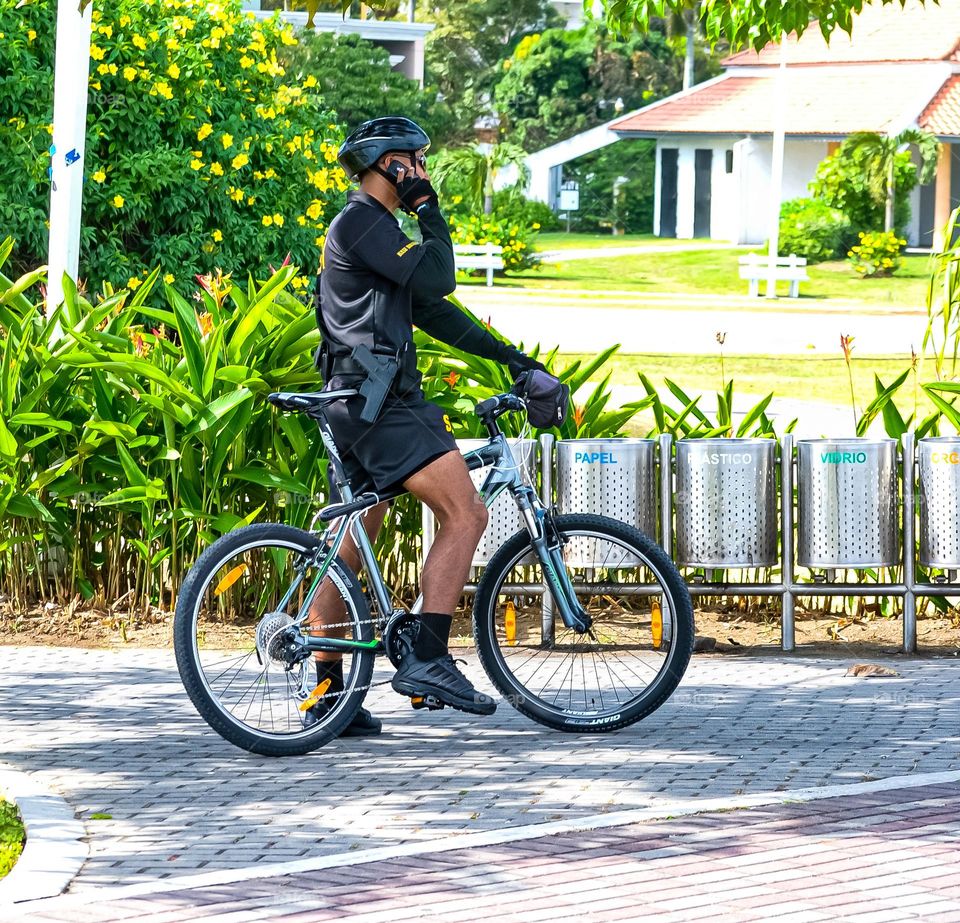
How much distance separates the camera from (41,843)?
466cm

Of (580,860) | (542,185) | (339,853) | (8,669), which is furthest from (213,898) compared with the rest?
(542,185)

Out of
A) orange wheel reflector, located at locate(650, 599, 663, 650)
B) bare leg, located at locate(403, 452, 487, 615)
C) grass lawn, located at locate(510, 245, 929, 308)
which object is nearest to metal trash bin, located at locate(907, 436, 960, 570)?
orange wheel reflector, located at locate(650, 599, 663, 650)

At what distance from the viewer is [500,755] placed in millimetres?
5652

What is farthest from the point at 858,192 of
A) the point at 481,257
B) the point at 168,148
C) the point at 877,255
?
the point at 168,148

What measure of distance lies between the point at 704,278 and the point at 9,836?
39350mm

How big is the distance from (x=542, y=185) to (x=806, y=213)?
20.9 m

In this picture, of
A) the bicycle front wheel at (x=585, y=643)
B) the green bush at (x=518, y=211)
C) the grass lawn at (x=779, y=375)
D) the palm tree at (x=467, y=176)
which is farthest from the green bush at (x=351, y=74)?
the bicycle front wheel at (x=585, y=643)

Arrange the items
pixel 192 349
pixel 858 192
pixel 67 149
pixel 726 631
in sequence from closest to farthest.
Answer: pixel 192 349, pixel 726 631, pixel 67 149, pixel 858 192

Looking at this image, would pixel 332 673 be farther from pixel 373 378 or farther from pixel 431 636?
pixel 373 378

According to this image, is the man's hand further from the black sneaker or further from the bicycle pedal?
the bicycle pedal

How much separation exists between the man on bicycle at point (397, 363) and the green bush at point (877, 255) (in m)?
37.2

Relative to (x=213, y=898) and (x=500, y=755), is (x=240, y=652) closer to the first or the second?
(x=500, y=755)

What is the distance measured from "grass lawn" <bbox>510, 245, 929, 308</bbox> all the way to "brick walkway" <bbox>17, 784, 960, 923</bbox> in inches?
1230

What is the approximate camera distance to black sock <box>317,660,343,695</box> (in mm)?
5723
